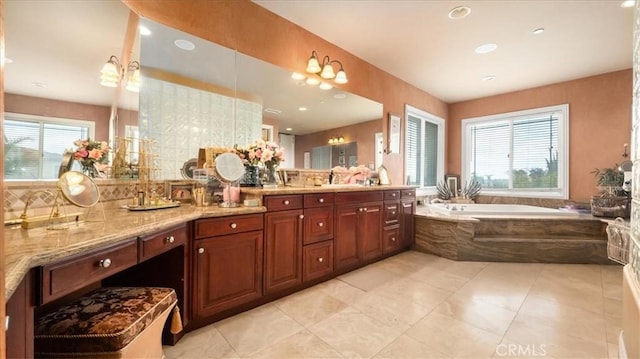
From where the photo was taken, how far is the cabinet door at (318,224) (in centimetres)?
224

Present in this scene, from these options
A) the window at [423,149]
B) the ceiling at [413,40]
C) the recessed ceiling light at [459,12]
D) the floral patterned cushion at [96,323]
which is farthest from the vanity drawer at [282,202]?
the window at [423,149]

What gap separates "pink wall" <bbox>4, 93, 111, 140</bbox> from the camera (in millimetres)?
1250

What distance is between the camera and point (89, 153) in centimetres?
151

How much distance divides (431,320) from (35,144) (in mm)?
2565

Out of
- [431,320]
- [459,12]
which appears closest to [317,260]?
[431,320]

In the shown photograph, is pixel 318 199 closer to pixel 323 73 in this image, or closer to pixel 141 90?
pixel 323 73

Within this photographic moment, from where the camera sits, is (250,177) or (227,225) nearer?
(227,225)

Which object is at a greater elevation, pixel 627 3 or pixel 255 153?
pixel 627 3

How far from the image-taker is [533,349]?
1.51 m

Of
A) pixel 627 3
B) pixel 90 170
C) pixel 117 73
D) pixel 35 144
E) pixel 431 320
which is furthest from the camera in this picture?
pixel 627 3

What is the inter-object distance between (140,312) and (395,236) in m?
2.70

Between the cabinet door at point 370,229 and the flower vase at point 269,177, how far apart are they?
96 centimetres

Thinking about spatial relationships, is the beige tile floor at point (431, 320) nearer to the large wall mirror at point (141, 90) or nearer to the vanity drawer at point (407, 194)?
the vanity drawer at point (407, 194)

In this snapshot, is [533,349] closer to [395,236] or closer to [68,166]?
[395,236]
